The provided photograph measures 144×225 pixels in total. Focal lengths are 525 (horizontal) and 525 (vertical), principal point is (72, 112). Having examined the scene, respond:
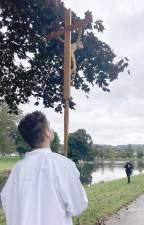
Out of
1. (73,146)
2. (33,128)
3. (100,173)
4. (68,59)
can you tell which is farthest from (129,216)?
(73,146)

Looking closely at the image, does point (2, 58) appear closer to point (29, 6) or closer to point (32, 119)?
Result: point (29, 6)

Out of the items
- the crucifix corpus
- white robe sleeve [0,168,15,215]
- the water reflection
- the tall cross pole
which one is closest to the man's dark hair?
white robe sleeve [0,168,15,215]

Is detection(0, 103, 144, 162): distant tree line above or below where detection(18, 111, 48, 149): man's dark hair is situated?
above

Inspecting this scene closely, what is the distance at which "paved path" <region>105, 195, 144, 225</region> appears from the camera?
13695mm

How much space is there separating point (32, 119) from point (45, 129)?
0.42 ft

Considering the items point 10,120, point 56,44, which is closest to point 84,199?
point 56,44

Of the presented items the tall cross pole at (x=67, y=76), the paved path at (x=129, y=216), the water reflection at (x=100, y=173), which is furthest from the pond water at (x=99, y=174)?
the tall cross pole at (x=67, y=76)

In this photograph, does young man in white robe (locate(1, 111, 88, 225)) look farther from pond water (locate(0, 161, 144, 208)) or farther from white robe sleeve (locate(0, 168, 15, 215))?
pond water (locate(0, 161, 144, 208))

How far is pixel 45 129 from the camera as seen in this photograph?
4133 millimetres

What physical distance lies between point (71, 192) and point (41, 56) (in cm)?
1078

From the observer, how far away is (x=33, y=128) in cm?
411

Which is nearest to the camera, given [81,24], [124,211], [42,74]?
[81,24]

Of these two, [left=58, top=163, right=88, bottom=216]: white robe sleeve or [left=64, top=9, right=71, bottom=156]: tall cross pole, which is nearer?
[left=58, top=163, right=88, bottom=216]: white robe sleeve

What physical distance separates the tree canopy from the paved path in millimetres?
3375
